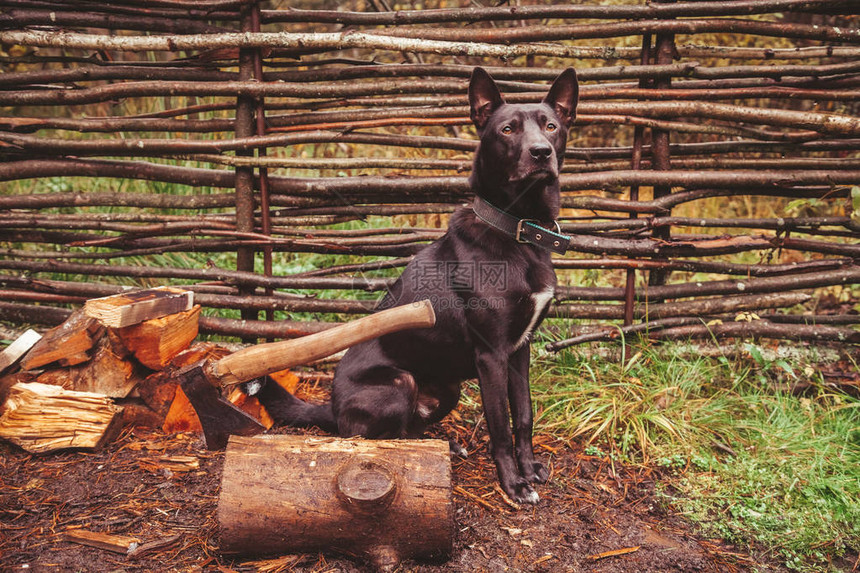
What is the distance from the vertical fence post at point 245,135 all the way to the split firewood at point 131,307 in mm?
802

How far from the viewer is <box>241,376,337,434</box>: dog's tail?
264 centimetres

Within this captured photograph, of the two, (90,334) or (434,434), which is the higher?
(90,334)

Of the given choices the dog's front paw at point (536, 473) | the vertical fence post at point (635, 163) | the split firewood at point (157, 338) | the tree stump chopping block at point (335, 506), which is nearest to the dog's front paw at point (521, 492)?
the dog's front paw at point (536, 473)

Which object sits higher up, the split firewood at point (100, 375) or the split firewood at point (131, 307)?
the split firewood at point (131, 307)

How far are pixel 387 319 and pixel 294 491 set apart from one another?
0.71 meters

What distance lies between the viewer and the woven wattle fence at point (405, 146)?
331 cm

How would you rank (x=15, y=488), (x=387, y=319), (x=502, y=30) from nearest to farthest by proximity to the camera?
(x=387, y=319) → (x=15, y=488) → (x=502, y=30)

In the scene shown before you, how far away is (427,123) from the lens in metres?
3.44

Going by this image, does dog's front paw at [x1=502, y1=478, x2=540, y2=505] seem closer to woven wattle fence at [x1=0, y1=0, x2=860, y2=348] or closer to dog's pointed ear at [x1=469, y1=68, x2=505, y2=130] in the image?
woven wattle fence at [x1=0, y1=0, x2=860, y2=348]

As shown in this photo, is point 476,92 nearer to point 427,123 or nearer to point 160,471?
point 427,123

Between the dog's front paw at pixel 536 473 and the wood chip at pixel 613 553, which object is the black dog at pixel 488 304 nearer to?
the dog's front paw at pixel 536 473

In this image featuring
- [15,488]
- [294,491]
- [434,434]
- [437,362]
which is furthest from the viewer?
[434,434]

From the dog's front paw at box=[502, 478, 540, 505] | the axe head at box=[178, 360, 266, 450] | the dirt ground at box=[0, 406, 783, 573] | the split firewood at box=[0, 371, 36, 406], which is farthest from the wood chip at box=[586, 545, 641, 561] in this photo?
the split firewood at box=[0, 371, 36, 406]

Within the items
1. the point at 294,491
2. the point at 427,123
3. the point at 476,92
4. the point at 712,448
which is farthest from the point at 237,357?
the point at 712,448
